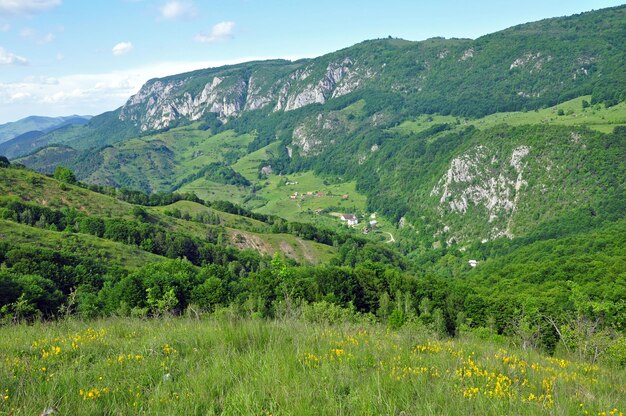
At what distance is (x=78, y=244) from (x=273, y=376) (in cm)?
9558

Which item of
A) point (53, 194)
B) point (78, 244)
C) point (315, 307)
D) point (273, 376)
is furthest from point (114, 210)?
point (273, 376)

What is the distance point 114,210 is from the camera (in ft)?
422

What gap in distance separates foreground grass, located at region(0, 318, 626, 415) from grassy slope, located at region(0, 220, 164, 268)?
280 ft

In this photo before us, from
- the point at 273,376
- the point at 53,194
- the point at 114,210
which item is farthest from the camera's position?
the point at 114,210

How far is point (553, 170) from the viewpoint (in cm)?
17725

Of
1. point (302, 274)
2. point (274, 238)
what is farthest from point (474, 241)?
point (302, 274)

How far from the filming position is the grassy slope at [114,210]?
120812 mm

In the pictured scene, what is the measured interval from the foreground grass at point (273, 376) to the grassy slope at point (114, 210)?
125 meters

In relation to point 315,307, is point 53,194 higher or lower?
lower

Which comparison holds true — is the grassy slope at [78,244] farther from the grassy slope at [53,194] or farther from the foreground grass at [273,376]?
the foreground grass at [273,376]

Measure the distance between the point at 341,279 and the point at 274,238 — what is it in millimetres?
79145

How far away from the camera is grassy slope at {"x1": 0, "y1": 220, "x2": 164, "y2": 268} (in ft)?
267

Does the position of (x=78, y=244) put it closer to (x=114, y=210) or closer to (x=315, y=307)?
(x=114, y=210)

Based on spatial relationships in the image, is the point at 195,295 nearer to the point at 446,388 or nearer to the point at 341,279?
the point at 341,279
